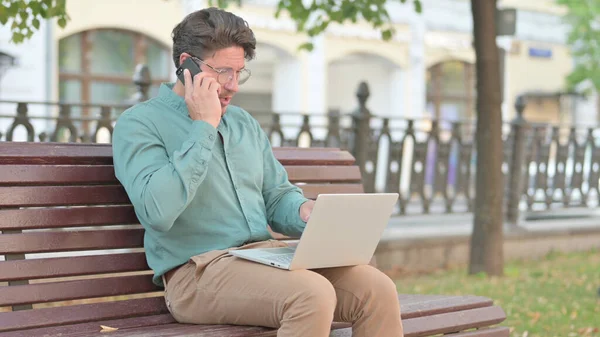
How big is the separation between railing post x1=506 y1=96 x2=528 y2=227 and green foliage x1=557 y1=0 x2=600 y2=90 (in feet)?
52.6

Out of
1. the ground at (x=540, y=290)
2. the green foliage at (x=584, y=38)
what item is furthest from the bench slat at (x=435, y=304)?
the green foliage at (x=584, y=38)

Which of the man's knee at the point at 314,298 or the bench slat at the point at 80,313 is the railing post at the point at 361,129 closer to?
the bench slat at the point at 80,313

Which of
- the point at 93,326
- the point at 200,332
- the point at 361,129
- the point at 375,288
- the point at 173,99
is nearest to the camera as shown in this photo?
the point at 200,332

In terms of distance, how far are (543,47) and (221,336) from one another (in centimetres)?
2849

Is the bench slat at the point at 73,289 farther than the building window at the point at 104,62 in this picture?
No

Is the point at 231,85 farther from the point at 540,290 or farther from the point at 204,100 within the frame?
the point at 540,290

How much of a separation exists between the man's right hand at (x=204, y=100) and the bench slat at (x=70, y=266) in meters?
0.71

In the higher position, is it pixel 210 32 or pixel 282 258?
pixel 210 32

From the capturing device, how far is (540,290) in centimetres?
784

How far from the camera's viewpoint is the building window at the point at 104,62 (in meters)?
20.8

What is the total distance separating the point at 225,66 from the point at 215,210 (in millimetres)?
516

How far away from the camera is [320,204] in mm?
3139

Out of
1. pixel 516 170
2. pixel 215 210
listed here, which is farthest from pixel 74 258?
pixel 516 170

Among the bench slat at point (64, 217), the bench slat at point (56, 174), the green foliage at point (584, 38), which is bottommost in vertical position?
the bench slat at point (64, 217)
